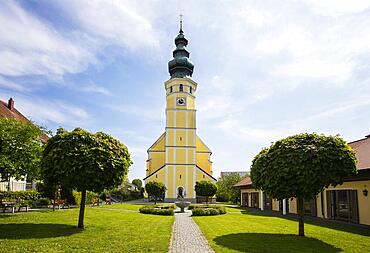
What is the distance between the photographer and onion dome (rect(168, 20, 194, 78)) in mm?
54991

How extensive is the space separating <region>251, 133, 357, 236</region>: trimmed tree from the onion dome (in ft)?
144

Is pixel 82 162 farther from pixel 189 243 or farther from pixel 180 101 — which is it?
pixel 180 101

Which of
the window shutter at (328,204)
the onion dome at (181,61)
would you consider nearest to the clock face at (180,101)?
the onion dome at (181,61)

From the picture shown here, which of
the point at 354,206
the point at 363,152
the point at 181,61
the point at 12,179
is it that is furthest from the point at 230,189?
the point at 12,179

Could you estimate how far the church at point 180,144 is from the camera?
50438 millimetres

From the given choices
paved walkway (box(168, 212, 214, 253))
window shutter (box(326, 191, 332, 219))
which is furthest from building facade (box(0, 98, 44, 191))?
window shutter (box(326, 191, 332, 219))

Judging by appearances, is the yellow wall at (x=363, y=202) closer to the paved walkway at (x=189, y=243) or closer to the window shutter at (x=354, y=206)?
the window shutter at (x=354, y=206)

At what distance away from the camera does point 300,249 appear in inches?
388

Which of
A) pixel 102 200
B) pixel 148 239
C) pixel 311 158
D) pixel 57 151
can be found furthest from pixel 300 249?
pixel 102 200

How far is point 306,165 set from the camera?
Result: 38.2 ft

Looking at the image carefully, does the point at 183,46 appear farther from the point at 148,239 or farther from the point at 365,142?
the point at 148,239

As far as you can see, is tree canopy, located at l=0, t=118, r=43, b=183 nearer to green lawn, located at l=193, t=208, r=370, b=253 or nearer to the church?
green lawn, located at l=193, t=208, r=370, b=253

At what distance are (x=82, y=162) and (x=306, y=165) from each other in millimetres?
8504

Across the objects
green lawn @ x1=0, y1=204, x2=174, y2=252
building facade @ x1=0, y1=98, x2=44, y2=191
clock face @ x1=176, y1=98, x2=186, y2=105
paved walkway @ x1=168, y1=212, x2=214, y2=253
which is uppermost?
clock face @ x1=176, y1=98, x2=186, y2=105
